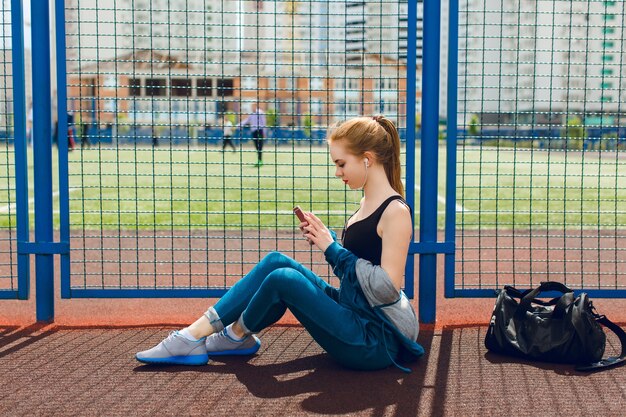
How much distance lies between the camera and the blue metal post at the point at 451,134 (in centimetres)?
537

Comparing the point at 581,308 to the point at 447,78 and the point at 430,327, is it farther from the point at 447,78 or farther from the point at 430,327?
the point at 447,78

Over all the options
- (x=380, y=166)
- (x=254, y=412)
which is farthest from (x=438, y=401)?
(x=380, y=166)

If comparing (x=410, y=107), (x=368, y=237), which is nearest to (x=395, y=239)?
(x=368, y=237)

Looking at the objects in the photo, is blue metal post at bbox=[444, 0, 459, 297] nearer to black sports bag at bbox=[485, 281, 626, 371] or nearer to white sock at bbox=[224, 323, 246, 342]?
black sports bag at bbox=[485, 281, 626, 371]

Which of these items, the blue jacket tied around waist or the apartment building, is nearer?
the blue jacket tied around waist

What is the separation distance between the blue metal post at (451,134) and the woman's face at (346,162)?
4.19 feet

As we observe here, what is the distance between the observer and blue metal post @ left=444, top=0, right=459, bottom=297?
5.37 m

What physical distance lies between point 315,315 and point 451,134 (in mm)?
1865

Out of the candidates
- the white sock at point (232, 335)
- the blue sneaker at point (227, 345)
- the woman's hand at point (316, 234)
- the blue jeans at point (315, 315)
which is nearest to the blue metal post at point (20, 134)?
the blue sneaker at point (227, 345)

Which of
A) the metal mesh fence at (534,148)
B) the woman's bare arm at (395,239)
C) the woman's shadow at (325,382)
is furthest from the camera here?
the metal mesh fence at (534,148)

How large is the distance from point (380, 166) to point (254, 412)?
1457 mm

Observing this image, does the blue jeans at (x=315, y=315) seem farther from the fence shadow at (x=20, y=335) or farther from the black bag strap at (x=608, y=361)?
the fence shadow at (x=20, y=335)

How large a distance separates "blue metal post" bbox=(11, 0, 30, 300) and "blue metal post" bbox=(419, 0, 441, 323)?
2623 millimetres

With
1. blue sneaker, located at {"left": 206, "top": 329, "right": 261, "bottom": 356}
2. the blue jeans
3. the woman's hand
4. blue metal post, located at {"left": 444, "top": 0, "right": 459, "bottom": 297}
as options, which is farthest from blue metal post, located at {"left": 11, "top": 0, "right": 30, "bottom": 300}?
blue metal post, located at {"left": 444, "top": 0, "right": 459, "bottom": 297}
